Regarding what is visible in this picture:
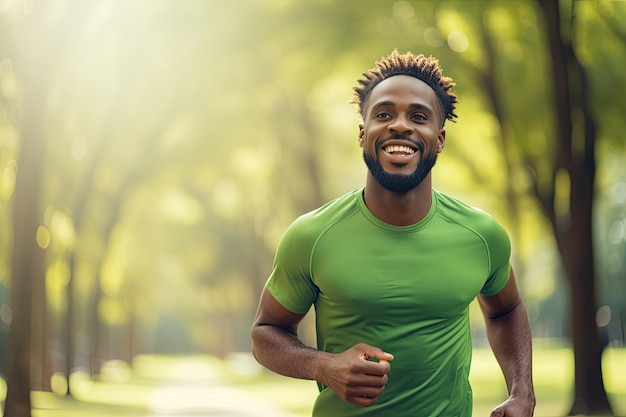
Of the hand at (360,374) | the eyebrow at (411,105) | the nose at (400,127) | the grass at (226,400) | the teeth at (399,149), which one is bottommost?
the grass at (226,400)

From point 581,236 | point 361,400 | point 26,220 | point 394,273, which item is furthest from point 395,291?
point 581,236

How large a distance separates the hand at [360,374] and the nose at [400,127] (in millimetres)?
732

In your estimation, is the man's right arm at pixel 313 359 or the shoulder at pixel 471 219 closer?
the man's right arm at pixel 313 359

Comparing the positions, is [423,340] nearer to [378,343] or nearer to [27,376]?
[378,343]

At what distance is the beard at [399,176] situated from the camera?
154 inches

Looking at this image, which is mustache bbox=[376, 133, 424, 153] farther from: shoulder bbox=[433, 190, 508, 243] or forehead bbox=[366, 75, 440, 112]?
shoulder bbox=[433, 190, 508, 243]

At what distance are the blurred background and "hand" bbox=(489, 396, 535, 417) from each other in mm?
13523

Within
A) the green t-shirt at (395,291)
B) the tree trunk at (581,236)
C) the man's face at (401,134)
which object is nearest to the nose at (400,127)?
the man's face at (401,134)

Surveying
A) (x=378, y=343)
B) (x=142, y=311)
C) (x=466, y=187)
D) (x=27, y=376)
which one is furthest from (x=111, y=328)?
(x=378, y=343)

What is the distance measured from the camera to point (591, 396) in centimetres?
1802

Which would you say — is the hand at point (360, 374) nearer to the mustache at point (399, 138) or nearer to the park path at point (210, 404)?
the mustache at point (399, 138)

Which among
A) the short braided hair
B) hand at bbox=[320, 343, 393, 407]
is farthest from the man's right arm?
the short braided hair

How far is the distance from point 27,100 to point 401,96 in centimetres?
1367

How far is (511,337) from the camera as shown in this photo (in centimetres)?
439
